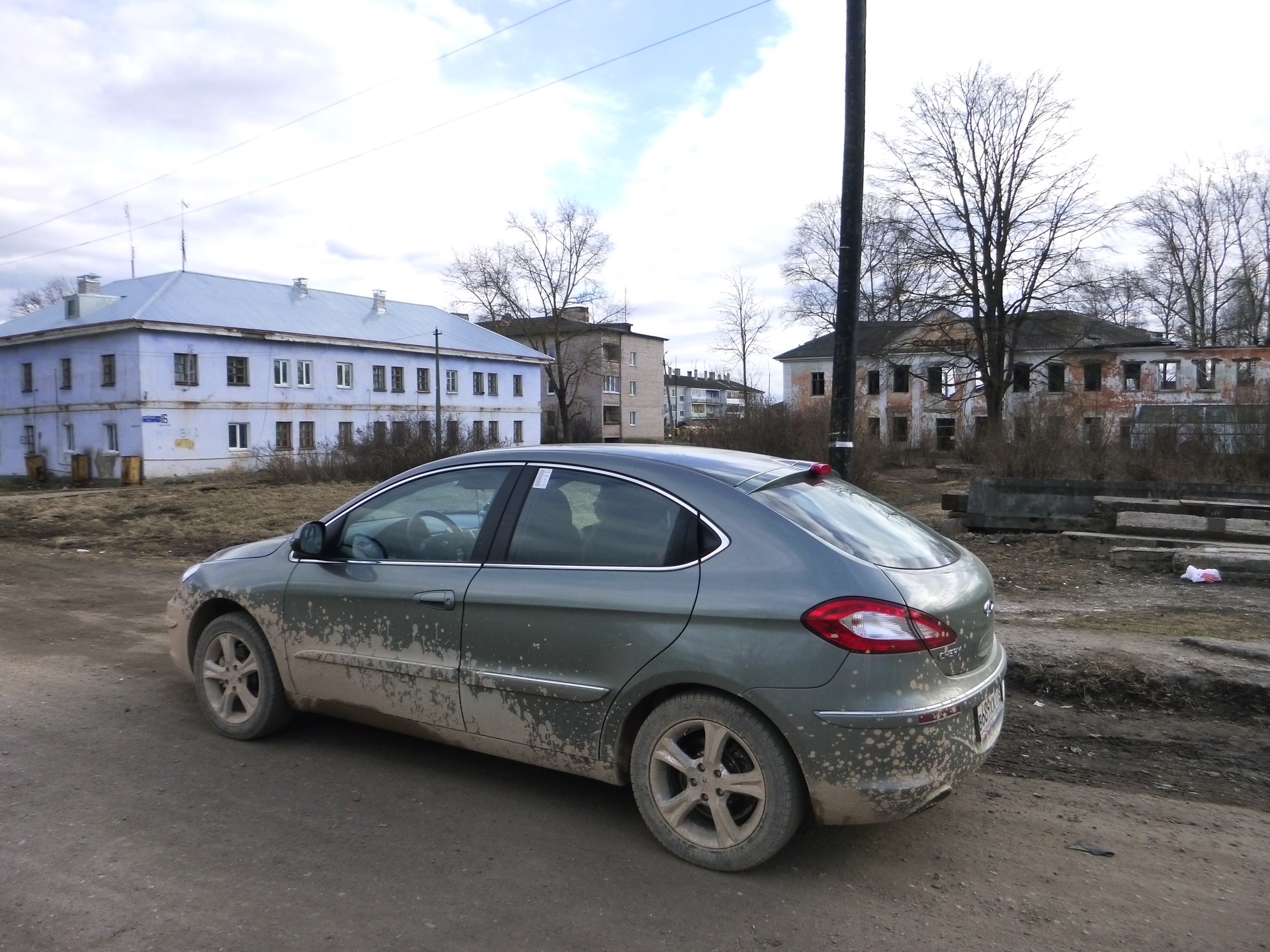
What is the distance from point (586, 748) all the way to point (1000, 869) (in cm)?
162

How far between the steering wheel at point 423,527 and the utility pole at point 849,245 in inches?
170

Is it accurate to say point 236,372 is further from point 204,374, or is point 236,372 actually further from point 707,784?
point 707,784

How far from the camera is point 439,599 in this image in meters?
4.28

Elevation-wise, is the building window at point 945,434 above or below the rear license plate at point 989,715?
above

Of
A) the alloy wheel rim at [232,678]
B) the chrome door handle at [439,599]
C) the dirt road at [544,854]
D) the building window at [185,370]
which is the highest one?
the building window at [185,370]

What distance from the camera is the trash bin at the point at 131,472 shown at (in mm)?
38816

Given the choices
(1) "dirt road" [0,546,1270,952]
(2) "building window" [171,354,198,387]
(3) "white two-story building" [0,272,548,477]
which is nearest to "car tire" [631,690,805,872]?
(1) "dirt road" [0,546,1270,952]

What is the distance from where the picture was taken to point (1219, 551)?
926 cm

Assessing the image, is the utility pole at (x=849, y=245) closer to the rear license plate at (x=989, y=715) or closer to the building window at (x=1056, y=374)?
the rear license plate at (x=989, y=715)

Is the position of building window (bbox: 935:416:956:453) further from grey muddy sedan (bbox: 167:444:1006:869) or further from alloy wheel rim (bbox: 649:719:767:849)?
alloy wheel rim (bbox: 649:719:767:849)

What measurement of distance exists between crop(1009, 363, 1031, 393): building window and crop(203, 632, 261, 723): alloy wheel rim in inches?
1482

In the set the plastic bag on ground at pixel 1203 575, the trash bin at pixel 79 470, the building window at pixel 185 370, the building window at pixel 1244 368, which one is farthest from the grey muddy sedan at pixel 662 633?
the building window at pixel 1244 368

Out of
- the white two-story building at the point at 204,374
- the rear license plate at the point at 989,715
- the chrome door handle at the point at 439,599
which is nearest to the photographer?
the rear license plate at the point at 989,715

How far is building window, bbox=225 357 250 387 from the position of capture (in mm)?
44356
